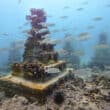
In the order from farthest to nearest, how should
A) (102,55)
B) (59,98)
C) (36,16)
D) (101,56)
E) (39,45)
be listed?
(102,55)
(101,56)
(36,16)
(39,45)
(59,98)

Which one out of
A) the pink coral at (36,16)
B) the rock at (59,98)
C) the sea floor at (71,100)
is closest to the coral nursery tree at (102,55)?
the pink coral at (36,16)

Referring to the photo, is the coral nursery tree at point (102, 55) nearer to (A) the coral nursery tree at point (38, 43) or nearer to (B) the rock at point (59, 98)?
(A) the coral nursery tree at point (38, 43)

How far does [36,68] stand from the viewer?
7227 millimetres

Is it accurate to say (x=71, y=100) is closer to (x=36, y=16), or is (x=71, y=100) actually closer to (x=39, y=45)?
(x=39, y=45)

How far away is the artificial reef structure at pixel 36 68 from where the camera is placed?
23.2 ft

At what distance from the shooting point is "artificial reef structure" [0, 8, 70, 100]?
7.06 m

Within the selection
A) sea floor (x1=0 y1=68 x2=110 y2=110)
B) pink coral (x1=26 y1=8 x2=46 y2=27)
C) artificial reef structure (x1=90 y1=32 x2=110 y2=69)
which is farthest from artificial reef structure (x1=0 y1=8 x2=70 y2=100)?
artificial reef structure (x1=90 y1=32 x2=110 y2=69)

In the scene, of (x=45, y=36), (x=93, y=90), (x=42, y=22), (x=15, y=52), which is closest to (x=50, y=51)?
(x=45, y=36)

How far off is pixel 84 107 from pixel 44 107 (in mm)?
1173

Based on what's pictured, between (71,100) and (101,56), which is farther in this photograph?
(101,56)

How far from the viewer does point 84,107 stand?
6555mm

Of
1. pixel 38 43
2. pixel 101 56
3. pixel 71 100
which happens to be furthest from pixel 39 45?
pixel 101 56

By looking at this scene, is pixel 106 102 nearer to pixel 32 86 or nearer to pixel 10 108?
pixel 32 86

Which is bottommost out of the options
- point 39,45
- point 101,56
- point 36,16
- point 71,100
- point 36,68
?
point 71,100
